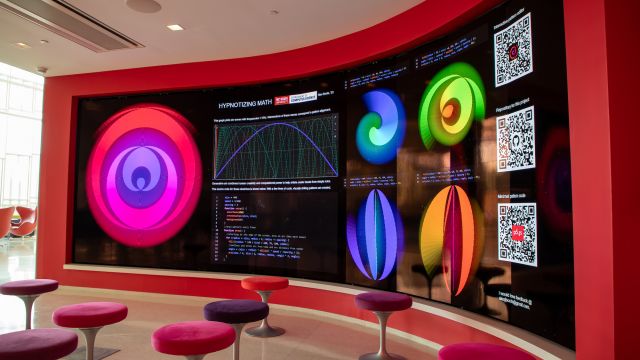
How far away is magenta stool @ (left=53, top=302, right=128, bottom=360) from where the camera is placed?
3104mm

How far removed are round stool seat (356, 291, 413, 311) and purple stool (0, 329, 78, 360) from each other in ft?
6.91

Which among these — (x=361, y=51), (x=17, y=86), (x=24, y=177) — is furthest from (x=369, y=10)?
(x=24, y=177)

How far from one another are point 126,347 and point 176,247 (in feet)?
6.54

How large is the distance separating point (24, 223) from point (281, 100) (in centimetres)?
1000

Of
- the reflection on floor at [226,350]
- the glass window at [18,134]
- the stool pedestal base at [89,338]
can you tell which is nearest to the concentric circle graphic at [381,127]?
the reflection on floor at [226,350]

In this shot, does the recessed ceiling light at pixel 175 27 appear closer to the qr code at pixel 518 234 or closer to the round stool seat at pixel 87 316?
the round stool seat at pixel 87 316

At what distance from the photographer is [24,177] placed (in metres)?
12.7

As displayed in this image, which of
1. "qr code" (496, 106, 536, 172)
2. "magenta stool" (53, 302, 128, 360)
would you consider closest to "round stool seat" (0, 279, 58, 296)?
"magenta stool" (53, 302, 128, 360)

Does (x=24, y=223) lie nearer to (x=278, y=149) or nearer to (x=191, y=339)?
(x=278, y=149)

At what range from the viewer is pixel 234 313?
10.8 ft

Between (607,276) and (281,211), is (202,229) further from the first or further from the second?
(607,276)

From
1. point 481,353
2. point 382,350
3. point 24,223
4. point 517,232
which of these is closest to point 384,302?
point 382,350

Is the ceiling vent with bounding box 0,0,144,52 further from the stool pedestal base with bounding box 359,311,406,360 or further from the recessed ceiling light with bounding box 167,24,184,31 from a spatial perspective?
the stool pedestal base with bounding box 359,311,406,360

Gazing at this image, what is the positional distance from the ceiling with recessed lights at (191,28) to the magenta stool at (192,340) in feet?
9.65
